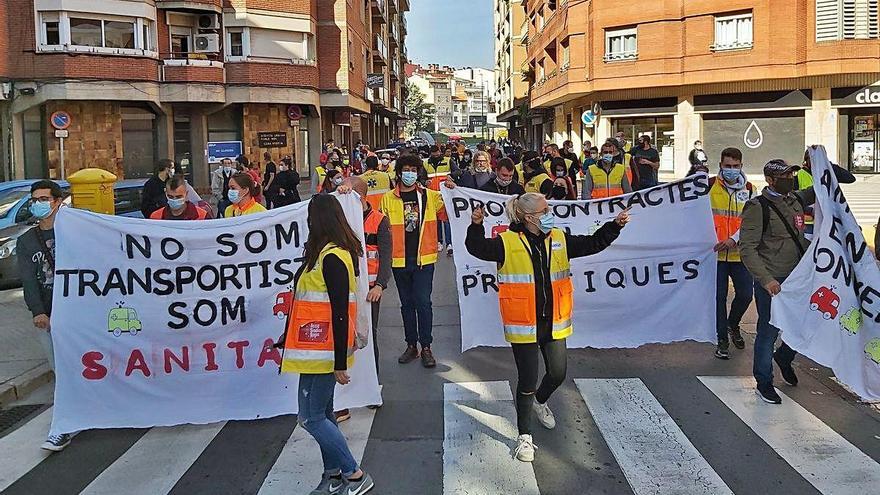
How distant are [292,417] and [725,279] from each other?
4.35 metres

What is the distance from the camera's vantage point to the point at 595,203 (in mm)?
8008

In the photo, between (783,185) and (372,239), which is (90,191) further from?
(783,185)

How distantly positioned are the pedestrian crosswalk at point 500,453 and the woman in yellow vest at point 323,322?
59 centimetres

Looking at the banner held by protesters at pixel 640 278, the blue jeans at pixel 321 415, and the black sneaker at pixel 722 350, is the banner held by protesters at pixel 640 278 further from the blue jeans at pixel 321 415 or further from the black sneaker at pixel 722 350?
the blue jeans at pixel 321 415

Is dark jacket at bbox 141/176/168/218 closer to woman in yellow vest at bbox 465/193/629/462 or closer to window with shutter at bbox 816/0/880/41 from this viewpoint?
woman in yellow vest at bbox 465/193/629/462

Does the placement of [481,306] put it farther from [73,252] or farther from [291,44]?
[291,44]

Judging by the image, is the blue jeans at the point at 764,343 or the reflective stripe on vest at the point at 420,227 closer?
the blue jeans at the point at 764,343

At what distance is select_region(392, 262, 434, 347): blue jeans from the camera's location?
7449 mm

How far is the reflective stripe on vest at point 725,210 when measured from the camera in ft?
25.5

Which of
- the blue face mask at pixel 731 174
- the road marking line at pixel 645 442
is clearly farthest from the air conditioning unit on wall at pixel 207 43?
the road marking line at pixel 645 442

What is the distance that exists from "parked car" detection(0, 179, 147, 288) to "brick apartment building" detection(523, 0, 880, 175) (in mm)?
26478

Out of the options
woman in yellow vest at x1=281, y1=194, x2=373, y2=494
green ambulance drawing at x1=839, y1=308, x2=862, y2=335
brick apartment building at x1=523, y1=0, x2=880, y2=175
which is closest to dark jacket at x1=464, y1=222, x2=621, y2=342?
woman in yellow vest at x1=281, y1=194, x2=373, y2=494

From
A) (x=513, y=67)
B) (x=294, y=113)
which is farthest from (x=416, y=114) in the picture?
(x=294, y=113)

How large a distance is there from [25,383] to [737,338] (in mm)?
6686
